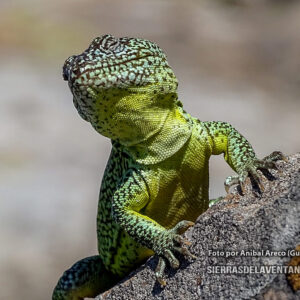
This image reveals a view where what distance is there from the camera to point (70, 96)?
2400cm

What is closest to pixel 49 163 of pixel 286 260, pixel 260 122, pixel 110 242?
pixel 260 122

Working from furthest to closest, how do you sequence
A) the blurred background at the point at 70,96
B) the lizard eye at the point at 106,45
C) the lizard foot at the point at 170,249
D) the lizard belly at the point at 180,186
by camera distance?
the blurred background at the point at 70,96 < the lizard belly at the point at 180,186 < the lizard eye at the point at 106,45 < the lizard foot at the point at 170,249

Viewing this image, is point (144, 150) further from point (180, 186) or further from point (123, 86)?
point (123, 86)

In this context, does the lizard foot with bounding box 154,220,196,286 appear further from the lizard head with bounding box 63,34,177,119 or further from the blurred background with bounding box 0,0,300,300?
the blurred background with bounding box 0,0,300,300

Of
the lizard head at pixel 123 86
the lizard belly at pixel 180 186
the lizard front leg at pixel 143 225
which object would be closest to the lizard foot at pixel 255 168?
the lizard front leg at pixel 143 225

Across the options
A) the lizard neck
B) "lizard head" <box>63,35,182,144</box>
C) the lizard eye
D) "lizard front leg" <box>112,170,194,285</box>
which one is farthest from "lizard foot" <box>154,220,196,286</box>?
the lizard eye

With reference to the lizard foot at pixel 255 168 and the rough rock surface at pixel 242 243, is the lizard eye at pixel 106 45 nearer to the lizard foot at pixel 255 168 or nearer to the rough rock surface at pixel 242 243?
the lizard foot at pixel 255 168

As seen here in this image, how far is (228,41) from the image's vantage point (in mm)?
28328

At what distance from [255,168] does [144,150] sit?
1.19 metres

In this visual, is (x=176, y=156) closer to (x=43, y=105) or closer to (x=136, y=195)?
(x=136, y=195)

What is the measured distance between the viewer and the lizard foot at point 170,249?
6.48 metres

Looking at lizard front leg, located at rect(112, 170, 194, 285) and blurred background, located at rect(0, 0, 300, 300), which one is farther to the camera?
blurred background, located at rect(0, 0, 300, 300)

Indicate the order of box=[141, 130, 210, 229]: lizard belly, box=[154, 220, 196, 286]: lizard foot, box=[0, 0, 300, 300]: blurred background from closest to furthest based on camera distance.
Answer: box=[154, 220, 196, 286]: lizard foot, box=[141, 130, 210, 229]: lizard belly, box=[0, 0, 300, 300]: blurred background

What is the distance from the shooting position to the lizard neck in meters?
6.91
